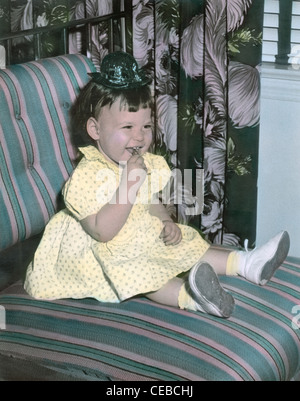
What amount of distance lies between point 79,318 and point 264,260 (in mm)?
388

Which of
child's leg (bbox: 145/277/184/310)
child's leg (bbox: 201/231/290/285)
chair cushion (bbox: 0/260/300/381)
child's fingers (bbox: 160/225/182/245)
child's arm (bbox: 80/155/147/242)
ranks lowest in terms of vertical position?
chair cushion (bbox: 0/260/300/381)

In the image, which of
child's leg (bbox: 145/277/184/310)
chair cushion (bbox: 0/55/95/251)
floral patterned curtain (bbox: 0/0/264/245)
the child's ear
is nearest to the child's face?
the child's ear

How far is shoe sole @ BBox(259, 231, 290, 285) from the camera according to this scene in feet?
4.36

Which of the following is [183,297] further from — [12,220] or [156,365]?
[12,220]

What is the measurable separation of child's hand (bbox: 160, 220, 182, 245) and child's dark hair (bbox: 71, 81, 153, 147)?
0.24 meters

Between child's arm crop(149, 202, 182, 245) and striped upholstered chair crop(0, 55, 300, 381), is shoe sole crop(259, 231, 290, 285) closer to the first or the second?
striped upholstered chair crop(0, 55, 300, 381)

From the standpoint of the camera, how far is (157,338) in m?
1.16

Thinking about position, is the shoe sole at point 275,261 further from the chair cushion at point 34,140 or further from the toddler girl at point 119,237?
the chair cushion at point 34,140

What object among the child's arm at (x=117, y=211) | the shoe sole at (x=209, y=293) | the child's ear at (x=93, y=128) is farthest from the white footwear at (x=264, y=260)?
the child's ear at (x=93, y=128)

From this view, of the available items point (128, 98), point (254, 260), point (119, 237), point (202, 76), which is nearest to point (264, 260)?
point (254, 260)

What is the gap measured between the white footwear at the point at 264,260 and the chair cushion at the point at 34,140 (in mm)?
428

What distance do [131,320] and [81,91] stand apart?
55cm
